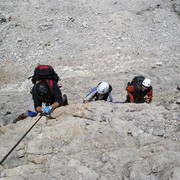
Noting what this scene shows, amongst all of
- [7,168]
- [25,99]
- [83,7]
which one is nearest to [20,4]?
[83,7]

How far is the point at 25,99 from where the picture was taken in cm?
1078

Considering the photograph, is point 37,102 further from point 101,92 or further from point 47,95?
point 101,92

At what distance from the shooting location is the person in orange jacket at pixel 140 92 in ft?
22.5

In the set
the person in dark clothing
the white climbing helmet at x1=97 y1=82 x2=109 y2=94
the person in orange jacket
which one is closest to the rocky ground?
the person in dark clothing

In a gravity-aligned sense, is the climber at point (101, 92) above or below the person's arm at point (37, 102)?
below

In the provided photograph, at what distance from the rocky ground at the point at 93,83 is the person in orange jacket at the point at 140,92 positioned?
2.42ft

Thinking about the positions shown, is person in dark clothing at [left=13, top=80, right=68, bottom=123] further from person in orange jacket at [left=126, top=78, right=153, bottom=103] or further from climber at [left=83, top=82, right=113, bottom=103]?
person in orange jacket at [left=126, top=78, right=153, bottom=103]

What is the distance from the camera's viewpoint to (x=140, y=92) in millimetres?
7004

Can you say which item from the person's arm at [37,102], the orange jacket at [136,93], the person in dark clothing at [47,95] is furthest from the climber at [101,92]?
the person's arm at [37,102]

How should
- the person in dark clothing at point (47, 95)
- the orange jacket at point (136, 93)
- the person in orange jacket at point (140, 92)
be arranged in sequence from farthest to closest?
the orange jacket at point (136, 93)
the person in orange jacket at point (140, 92)
the person in dark clothing at point (47, 95)

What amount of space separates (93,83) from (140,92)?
4932 millimetres

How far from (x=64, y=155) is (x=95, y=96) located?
2.90 meters

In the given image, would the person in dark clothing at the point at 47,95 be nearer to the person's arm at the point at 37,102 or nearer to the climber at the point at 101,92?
the person's arm at the point at 37,102

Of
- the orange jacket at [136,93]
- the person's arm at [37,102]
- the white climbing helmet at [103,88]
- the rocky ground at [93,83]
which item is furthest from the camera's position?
the orange jacket at [136,93]
